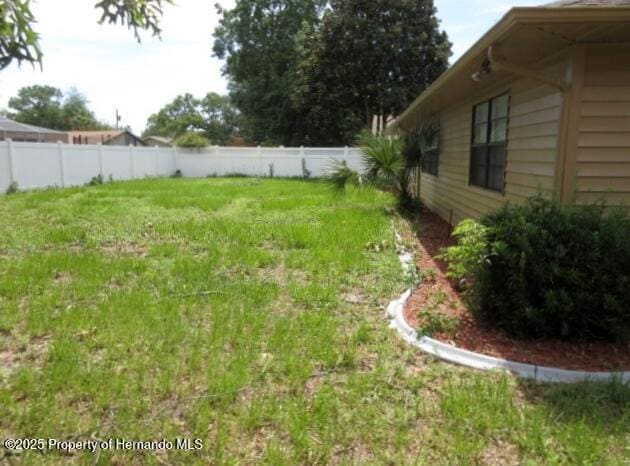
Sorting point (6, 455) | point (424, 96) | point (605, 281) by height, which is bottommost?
point (6, 455)

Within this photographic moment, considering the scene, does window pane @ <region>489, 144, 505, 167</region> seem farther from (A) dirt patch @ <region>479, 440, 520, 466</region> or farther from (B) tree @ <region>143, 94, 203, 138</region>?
(B) tree @ <region>143, 94, 203, 138</region>

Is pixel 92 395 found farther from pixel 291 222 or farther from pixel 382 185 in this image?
pixel 382 185

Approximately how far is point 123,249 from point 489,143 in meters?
5.19

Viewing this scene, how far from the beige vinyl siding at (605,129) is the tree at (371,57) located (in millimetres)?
20836

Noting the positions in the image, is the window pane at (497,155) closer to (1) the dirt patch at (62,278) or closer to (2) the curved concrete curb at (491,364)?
(2) the curved concrete curb at (491,364)

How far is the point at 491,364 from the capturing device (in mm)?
3188

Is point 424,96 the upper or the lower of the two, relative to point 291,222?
upper

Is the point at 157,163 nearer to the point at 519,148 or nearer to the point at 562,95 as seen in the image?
the point at 519,148

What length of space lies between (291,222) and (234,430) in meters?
6.18

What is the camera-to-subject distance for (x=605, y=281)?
337 cm

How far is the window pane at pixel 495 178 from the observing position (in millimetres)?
5925

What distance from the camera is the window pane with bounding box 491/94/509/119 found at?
5703 millimetres

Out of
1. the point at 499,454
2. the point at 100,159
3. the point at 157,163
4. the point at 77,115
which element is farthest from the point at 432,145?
the point at 77,115

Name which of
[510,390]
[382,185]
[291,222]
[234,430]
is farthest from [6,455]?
[382,185]
